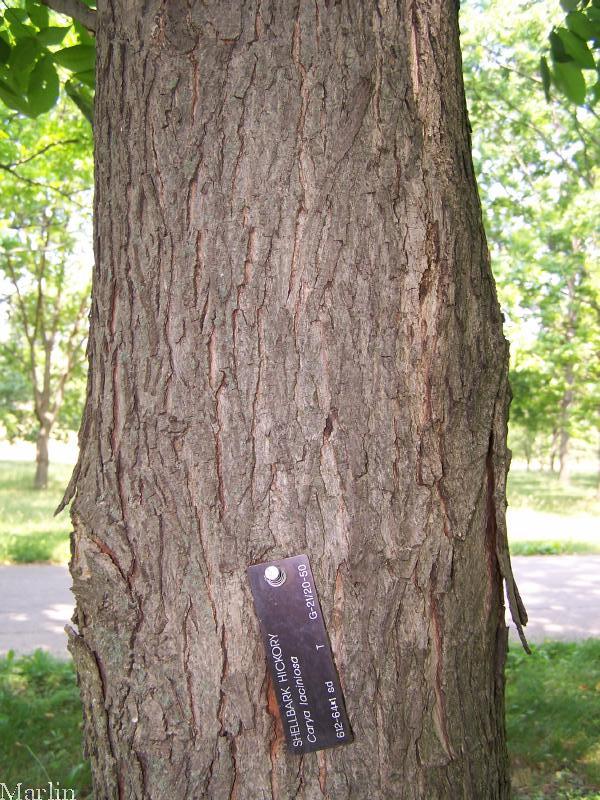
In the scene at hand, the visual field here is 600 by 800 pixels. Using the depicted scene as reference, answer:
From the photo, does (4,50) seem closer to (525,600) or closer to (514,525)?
(525,600)

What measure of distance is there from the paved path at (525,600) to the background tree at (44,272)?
15.7 feet

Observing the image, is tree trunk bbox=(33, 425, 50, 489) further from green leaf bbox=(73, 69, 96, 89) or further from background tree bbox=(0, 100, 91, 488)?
green leaf bbox=(73, 69, 96, 89)

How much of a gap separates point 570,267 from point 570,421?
6.51 meters

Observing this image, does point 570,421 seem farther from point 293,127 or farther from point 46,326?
point 293,127

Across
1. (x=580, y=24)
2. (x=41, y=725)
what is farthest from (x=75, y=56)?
(x=41, y=725)

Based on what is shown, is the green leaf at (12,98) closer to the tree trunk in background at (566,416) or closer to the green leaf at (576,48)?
the green leaf at (576,48)

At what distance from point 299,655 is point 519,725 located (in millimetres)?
3127

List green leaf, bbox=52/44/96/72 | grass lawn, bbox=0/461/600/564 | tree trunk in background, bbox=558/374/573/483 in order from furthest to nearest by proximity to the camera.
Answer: tree trunk in background, bbox=558/374/573/483 < grass lawn, bbox=0/461/600/564 < green leaf, bbox=52/44/96/72

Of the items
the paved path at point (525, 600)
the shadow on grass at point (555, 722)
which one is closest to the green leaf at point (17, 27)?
the shadow on grass at point (555, 722)

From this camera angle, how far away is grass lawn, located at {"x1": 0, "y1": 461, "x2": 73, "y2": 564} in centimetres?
893

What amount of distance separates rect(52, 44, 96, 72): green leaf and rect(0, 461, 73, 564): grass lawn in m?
5.40

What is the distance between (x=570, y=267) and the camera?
14.3 m

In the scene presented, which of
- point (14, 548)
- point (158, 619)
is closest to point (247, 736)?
point (158, 619)

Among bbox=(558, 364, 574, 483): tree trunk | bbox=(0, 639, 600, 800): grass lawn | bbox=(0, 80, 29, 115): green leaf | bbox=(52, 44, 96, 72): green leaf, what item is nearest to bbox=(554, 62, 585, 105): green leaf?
bbox=(52, 44, 96, 72): green leaf
